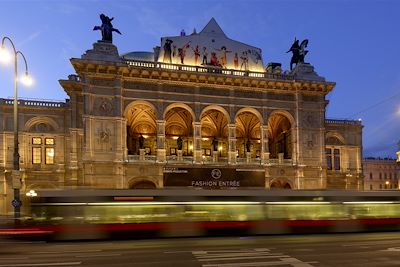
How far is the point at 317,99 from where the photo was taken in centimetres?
4759

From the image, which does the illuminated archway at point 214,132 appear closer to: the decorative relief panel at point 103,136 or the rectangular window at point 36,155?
the decorative relief panel at point 103,136

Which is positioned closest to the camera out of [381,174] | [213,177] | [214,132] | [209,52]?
[213,177]

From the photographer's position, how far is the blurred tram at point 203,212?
65.6 ft

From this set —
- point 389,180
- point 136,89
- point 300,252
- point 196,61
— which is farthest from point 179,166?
point 389,180

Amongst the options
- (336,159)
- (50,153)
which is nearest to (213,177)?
(50,153)

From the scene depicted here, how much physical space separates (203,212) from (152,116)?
30049 mm

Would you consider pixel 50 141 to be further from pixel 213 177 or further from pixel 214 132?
pixel 214 132

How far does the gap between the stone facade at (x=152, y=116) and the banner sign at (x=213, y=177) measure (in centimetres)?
42

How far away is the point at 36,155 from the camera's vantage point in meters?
43.7

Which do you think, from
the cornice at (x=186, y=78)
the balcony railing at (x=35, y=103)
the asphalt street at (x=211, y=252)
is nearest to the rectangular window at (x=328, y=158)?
the cornice at (x=186, y=78)

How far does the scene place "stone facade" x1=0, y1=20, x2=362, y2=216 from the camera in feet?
136

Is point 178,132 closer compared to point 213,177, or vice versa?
point 213,177

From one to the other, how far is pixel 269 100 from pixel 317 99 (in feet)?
18.4

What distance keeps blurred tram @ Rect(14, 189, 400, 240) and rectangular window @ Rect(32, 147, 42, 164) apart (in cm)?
2493
